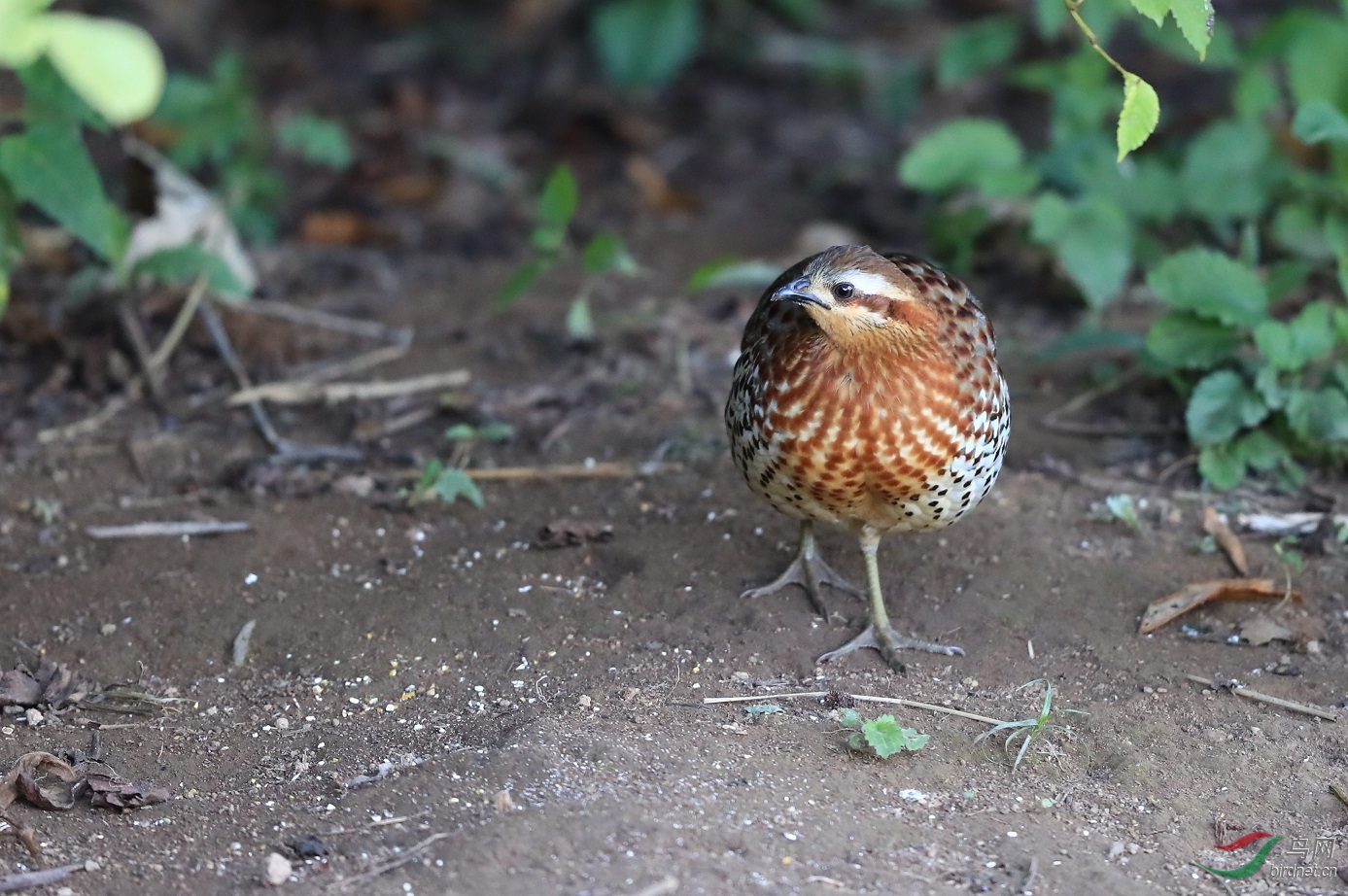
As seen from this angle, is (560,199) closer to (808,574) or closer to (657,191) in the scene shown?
(657,191)

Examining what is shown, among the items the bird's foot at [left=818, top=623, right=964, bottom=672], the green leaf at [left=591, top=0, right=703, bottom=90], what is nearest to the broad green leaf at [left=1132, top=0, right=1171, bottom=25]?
the bird's foot at [left=818, top=623, right=964, bottom=672]

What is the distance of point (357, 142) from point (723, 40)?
2.32m

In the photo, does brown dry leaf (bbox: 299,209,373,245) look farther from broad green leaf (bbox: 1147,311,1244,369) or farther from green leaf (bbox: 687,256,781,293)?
broad green leaf (bbox: 1147,311,1244,369)

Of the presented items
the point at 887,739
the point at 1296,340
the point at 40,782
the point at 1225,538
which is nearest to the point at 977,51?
the point at 1296,340

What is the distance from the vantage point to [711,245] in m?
6.98

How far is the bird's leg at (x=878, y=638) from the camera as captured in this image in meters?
3.96

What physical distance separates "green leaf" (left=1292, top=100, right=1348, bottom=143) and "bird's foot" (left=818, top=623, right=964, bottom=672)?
6.34 feet

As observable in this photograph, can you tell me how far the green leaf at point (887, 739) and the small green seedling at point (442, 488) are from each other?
163 cm

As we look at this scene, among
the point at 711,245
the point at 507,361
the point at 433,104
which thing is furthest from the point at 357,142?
the point at 507,361

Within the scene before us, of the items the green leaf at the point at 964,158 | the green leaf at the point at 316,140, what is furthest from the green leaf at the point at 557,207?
the green leaf at the point at 316,140

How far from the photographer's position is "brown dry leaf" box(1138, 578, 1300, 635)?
13.5 ft

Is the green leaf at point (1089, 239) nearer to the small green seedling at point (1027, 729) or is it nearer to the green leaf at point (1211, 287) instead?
the green leaf at point (1211, 287)

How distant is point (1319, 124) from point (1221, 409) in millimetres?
913

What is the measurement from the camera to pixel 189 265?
5418mm
